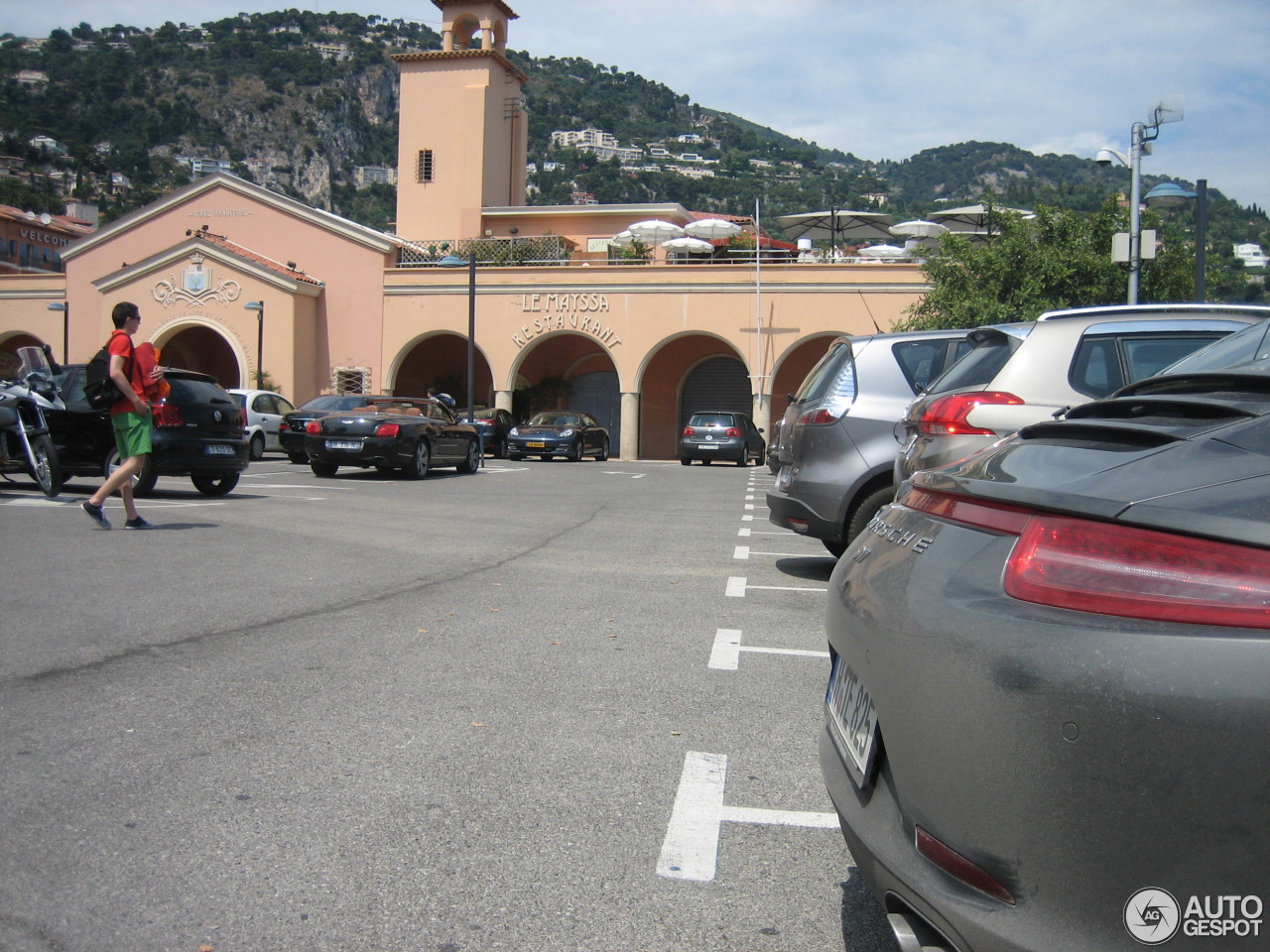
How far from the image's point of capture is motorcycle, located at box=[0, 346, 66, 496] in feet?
36.9

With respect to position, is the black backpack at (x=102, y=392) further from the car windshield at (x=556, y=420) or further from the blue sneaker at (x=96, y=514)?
the car windshield at (x=556, y=420)

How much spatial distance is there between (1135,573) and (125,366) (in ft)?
29.5

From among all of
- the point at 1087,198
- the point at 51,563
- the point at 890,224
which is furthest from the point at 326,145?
the point at 51,563

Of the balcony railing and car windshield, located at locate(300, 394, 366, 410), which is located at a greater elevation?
the balcony railing

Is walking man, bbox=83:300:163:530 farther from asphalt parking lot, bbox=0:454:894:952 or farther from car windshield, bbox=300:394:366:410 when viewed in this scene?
car windshield, bbox=300:394:366:410

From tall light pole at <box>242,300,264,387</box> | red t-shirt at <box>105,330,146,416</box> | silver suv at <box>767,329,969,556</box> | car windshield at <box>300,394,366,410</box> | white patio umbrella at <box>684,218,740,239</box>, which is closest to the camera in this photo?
silver suv at <box>767,329,969,556</box>

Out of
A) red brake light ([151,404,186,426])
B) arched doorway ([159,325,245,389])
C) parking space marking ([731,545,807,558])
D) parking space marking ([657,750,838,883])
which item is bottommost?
parking space marking ([731,545,807,558])

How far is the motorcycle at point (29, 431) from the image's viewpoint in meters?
11.2

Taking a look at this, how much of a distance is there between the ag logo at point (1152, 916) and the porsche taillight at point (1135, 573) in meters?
0.42

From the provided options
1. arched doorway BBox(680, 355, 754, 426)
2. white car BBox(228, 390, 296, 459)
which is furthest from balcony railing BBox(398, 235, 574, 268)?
white car BBox(228, 390, 296, 459)

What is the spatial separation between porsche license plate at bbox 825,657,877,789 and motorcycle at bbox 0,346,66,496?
421 inches

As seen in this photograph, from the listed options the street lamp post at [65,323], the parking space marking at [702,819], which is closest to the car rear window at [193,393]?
the parking space marking at [702,819]

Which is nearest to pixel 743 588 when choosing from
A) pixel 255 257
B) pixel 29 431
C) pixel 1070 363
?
pixel 1070 363

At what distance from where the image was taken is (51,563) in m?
7.32
